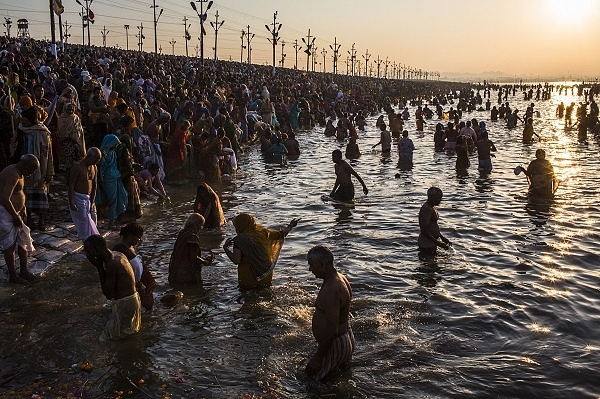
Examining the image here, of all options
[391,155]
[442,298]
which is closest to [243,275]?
[442,298]

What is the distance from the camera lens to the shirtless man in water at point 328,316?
5426 millimetres

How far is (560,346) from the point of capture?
6.78 metres

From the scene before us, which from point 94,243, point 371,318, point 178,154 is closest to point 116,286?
point 94,243

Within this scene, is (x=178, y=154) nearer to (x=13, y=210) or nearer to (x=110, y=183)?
(x=110, y=183)

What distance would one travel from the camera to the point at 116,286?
20.6 feet

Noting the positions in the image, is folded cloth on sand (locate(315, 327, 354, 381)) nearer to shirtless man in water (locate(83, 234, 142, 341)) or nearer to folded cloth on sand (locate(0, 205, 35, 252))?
shirtless man in water (locate(83, 234, 142, 341))

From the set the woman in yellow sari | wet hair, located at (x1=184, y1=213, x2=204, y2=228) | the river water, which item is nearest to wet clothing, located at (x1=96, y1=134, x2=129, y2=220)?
the river water

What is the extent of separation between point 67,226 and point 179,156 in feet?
16.0

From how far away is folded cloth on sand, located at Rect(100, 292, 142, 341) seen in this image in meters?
6.41

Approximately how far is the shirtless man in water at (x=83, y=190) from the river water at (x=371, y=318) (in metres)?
0.72

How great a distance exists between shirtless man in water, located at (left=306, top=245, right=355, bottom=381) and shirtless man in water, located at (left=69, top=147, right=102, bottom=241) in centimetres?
458

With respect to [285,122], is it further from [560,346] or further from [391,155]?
[560,346]

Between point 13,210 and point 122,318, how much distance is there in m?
2.45

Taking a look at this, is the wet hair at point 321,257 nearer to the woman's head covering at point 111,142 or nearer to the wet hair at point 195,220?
the wet hair at point 195,220
